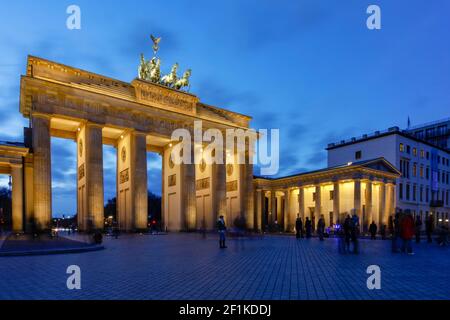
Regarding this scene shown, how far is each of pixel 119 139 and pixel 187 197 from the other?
10699 millimetres

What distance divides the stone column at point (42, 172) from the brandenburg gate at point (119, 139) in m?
0.08

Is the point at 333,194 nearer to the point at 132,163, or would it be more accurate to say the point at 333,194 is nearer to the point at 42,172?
the point at 132,163

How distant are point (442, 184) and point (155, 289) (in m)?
76.1

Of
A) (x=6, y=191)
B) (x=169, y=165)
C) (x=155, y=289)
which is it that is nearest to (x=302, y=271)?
(x=155, y=289)

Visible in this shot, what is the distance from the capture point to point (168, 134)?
1580 inches

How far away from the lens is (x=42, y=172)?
30.8 meters

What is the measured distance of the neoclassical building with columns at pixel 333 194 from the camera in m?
48.4

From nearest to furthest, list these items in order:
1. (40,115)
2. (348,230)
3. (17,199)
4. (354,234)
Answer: (354,234), (348,230), (17,199), (40,115)

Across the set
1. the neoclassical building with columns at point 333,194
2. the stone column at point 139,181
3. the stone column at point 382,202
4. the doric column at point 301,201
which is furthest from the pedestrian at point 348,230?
the doric column at point 301,201

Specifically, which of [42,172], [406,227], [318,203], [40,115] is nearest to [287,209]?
[318,203]

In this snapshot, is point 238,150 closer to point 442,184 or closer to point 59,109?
point 59,109

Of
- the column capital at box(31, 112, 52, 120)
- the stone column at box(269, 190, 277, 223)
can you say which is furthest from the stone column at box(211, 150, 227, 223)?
the column capital at box(31, 112, 52, 120)

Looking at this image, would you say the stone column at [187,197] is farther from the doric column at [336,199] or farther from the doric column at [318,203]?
the doric column at [336,199]
